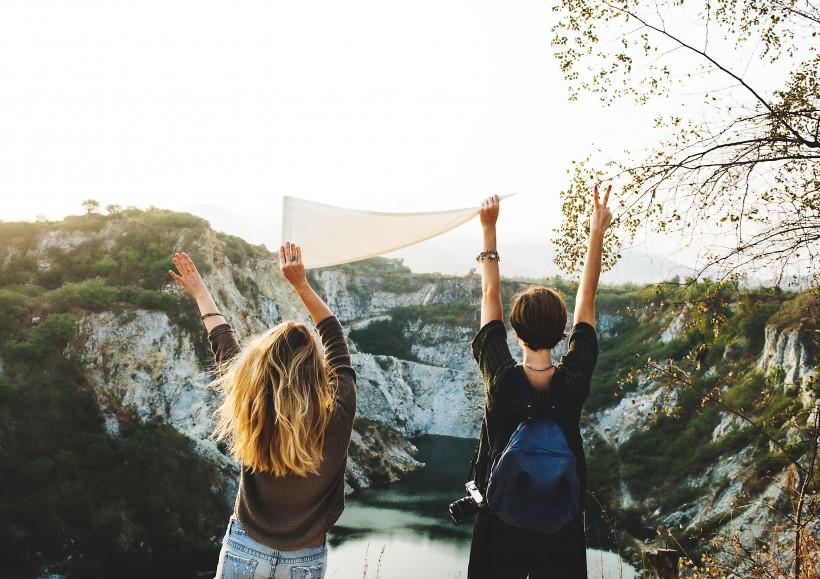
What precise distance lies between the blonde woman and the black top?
45 cm

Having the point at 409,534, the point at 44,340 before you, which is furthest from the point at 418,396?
the point at 44,340

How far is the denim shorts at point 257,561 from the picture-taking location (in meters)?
1.79

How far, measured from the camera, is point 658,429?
36.7m

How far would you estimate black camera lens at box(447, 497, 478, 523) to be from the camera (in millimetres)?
2000

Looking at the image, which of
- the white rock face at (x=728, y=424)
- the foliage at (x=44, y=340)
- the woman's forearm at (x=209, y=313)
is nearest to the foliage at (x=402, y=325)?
the white rock face at (x=728, y=424)

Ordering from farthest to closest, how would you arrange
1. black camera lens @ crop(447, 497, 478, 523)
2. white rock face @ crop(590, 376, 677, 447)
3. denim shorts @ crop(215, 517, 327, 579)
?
white rock face @ crop(590, 376, 677, 447)
black camera lens @ crop(447, 497, 478, 523)
denim shorts @ crop(215, 517, 327, 579)

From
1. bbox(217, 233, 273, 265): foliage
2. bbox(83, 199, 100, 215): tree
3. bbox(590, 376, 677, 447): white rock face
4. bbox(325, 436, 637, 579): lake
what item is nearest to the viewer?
bbox(325, 436, 637, 579): lake

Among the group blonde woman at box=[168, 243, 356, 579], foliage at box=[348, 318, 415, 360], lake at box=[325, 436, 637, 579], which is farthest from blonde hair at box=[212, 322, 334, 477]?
foliage at box=[348, 318, 415, 360]

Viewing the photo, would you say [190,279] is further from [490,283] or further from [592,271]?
[592,271]

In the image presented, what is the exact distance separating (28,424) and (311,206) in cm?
2562

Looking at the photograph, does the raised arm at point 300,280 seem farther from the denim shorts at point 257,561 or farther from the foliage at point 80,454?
the foliage at point 80,454

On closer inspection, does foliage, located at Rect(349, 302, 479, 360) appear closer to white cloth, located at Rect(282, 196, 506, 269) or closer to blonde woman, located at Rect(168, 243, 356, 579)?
white cloth, located at Rect(282, 196, 506, 269)

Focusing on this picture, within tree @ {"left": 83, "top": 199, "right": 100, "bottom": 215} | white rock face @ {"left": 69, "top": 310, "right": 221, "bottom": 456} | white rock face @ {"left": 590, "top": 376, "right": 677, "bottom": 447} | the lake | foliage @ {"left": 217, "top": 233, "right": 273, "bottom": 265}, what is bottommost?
the lake

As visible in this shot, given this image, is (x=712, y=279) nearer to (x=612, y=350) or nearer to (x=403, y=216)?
(x=403, y=216)
